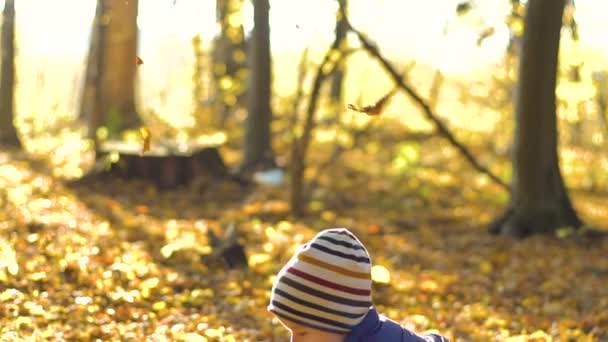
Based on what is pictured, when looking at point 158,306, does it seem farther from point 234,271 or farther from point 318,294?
point 318,294

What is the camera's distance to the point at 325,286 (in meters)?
3.04

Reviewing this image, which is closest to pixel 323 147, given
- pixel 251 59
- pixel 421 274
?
pixel 251 59

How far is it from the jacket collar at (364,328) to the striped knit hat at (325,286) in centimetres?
7

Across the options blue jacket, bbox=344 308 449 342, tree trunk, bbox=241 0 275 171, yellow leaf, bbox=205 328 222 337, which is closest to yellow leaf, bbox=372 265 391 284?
yellow leaf, bbox=205 328 222 337

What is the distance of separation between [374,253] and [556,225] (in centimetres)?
195

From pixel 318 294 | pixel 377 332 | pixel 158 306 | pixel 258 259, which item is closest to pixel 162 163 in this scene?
pixel 258 259

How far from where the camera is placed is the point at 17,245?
6242 mm

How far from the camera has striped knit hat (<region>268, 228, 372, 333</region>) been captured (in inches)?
120

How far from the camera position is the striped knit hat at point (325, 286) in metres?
3.04

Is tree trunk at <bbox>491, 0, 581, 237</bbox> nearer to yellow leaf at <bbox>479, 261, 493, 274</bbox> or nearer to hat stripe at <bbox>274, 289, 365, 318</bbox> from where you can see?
yellow leaf at <bbox>479, 261, 493, 274</bbox>

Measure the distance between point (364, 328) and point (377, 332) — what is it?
0.20 feet

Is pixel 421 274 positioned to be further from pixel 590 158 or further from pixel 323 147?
pixel 590 158

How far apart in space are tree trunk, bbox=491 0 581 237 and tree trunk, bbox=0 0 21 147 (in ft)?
24.6

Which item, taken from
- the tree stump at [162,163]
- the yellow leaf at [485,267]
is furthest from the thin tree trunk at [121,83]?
the yellow leaf at [485,267]
